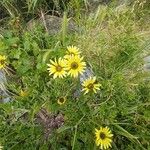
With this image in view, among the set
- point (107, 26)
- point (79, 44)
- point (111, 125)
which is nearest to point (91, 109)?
point (111, 125)

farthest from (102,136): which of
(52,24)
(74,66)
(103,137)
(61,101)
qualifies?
(52,24)

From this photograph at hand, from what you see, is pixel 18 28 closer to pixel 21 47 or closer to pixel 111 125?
pixel 21 47

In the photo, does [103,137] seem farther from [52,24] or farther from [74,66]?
[52,24]

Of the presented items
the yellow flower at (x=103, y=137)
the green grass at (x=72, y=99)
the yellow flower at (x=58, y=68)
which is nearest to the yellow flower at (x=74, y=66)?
the yellow flower at (x=58, y=68)

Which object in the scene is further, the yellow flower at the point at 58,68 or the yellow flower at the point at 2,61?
the yellow flower at the point at 2,61

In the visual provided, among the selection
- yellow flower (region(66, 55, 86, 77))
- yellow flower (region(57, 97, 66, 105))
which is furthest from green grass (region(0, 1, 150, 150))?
yellow flower (region(66, 55, 86, 77))

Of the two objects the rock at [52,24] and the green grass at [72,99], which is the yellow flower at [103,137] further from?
the rock at [52,24]

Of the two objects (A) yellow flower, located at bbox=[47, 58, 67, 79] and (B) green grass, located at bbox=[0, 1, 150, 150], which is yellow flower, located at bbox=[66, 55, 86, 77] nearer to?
(A) yellow flower, located at bbox=[47, 58, 67, 79]
